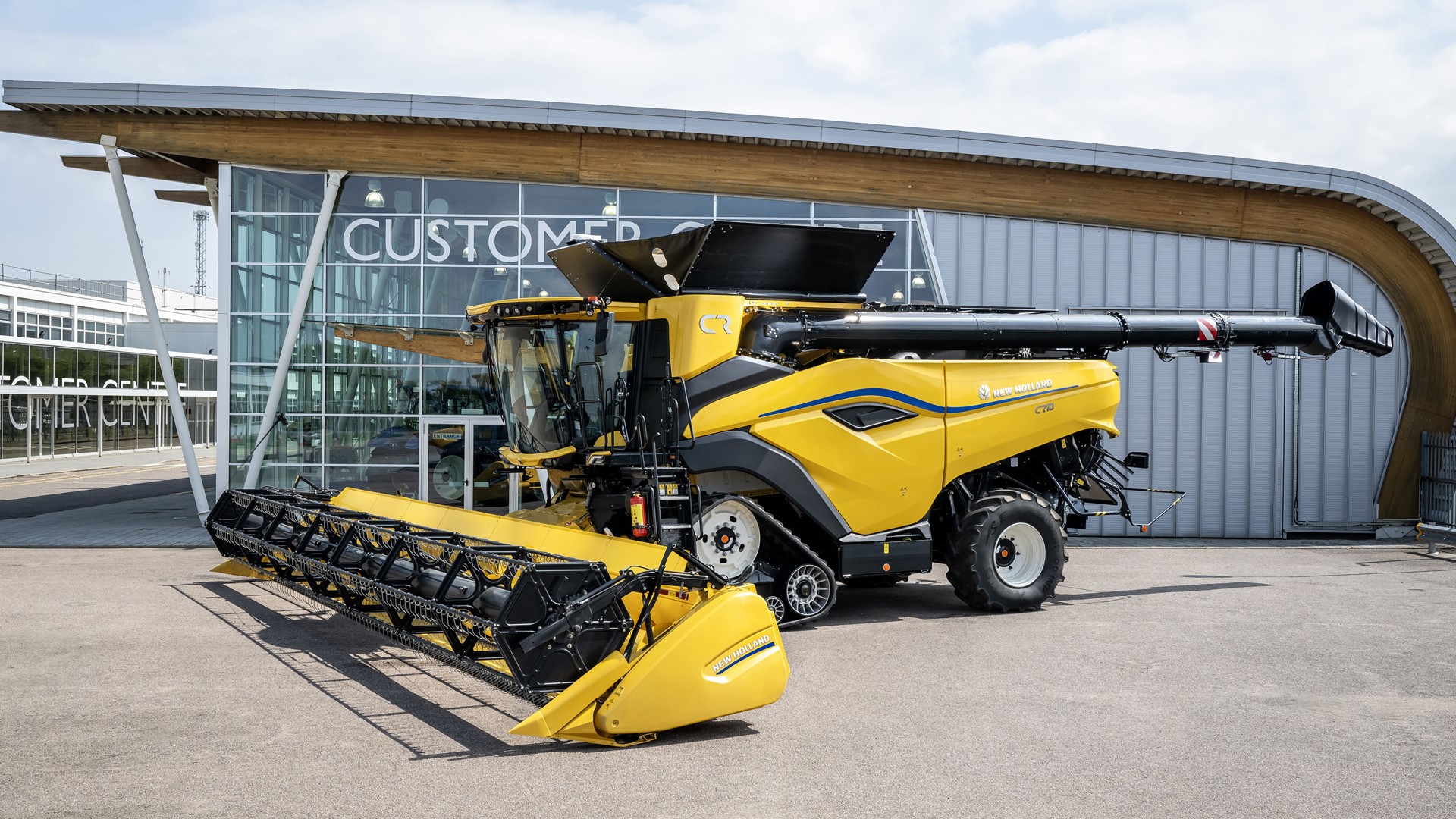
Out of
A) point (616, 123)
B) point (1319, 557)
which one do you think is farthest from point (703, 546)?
point (1319, 557)

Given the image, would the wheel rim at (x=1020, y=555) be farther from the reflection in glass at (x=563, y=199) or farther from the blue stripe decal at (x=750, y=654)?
the reflection in glass at (x=563, y=199)

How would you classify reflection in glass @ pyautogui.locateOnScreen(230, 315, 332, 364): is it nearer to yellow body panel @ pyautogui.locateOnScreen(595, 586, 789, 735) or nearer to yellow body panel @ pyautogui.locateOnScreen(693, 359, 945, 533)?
yellow body panel @ pyautogui.locateOnScreen(693, 359, 945, 533)

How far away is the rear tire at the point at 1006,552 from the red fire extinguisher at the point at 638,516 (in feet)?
10.2

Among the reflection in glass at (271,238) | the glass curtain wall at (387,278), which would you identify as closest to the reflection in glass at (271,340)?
the glass curtain wall at (387,278)

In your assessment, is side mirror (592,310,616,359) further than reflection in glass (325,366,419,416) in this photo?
No

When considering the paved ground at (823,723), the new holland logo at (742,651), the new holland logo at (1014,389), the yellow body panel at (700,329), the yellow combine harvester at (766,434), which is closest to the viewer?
A: the paved ground at (823,723)

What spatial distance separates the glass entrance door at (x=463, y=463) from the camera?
16188mm

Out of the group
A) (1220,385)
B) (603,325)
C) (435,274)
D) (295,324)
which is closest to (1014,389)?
(603,325)

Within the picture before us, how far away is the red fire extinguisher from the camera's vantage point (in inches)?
349

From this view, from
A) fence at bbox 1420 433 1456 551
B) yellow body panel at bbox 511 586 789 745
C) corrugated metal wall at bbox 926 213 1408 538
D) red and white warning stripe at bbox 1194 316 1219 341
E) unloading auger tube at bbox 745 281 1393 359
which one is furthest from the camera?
corrugated metal wall at bbox 926 213 1408 538

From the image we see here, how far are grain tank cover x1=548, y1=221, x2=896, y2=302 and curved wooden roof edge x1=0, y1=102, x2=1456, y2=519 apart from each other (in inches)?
225

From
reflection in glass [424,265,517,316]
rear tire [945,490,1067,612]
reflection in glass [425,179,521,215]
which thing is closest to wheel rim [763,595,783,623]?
rear tire [945,490,1067,612]

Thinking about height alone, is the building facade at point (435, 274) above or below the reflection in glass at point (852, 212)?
below

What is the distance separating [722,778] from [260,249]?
13.6 meters
